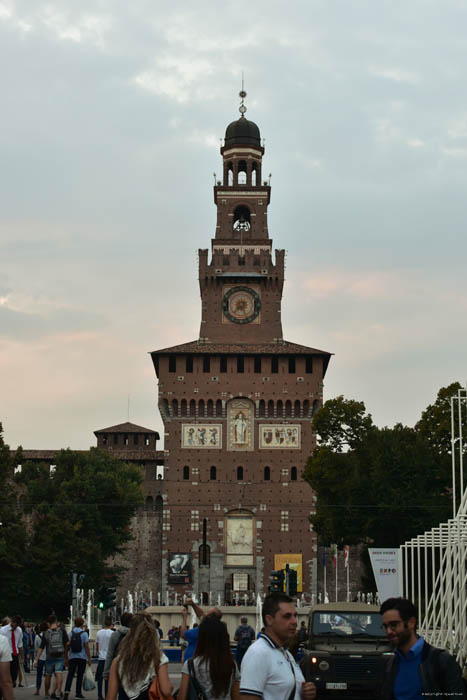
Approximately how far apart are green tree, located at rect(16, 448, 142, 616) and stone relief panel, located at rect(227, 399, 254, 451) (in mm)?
7626

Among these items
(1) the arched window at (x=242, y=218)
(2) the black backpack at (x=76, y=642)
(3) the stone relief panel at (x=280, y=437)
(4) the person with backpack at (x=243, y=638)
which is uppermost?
(1) the arched window at (x=242, y=218)

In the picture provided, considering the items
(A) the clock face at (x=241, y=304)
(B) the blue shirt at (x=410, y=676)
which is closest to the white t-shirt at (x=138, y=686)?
(B) the blue shirt at (x=410, y=676)

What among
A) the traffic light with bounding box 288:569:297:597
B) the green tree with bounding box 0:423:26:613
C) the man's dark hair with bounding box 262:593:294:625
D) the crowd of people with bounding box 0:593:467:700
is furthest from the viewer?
the green tree with bounding box 0:423:26:613

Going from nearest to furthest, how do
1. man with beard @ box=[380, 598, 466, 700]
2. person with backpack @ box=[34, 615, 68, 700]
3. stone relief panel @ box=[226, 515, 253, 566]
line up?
man with beard @ box=[380, 598, 466, 700] → person with backpack @ box=[34, 615, 68, 700] → stone relief panel @ box=[226, 515, 253, 566]

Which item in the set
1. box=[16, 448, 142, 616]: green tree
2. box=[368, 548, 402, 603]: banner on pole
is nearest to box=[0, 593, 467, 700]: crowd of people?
box=[368, 548, 402, 603]: banner on pole

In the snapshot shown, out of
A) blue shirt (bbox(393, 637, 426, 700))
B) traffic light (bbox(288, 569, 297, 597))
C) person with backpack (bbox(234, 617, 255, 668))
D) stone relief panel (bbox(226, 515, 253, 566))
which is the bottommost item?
person with backpack (bbox(234, 617, 255, 668))

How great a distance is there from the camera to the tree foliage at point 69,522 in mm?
60406

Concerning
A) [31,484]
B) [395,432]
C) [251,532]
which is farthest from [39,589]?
[395,432]

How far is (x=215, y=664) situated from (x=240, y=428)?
65.4m

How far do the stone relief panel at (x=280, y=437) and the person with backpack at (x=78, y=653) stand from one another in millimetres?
52861

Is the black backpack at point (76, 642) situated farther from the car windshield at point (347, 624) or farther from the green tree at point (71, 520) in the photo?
the green tree at point (71, 520)

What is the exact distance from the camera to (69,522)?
205ft

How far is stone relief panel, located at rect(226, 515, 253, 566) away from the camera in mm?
71500

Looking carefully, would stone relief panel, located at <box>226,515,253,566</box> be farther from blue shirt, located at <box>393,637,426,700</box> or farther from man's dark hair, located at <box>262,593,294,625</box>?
blue shirt, located at <box>393,637,426,700</box>
